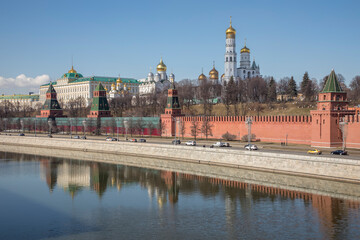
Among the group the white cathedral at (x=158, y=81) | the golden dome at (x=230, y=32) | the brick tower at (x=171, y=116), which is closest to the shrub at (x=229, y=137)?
the brick tower at (x=171, y=116)

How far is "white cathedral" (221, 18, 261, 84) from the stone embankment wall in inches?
1801

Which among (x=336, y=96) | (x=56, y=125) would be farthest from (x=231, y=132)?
(x=56, y=125)

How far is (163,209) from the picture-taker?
21.0m

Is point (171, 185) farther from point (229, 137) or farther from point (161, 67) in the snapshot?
point (161, 67)

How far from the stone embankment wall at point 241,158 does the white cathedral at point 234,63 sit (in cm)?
4574

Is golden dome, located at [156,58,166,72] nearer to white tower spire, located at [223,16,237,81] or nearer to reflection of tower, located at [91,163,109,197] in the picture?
white tower spire, located at [223,16,237,81]

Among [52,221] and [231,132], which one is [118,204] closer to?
[52,221]

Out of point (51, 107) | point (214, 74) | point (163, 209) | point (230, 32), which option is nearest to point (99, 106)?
point (51, 107)

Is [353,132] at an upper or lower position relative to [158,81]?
lower

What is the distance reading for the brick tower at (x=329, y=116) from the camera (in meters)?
34.6

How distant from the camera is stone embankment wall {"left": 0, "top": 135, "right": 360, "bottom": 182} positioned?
24.9 m

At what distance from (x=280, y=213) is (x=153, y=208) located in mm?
6102

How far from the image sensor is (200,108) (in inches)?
2724

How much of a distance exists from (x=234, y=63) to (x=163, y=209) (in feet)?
222
